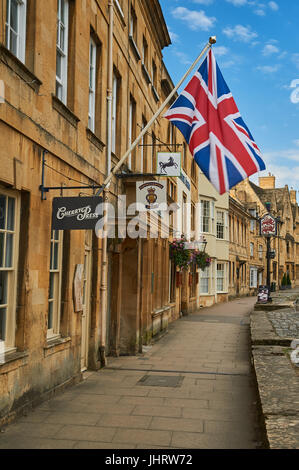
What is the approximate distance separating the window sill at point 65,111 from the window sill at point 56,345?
12.0ft

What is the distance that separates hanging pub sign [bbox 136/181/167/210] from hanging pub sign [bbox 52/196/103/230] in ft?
15.3

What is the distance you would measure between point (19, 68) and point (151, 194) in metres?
5.94

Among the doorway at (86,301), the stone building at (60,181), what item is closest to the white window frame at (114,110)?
the stone building at (60,181)

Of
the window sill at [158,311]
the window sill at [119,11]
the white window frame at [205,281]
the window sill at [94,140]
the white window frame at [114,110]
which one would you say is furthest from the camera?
the white window frame at [205,281]

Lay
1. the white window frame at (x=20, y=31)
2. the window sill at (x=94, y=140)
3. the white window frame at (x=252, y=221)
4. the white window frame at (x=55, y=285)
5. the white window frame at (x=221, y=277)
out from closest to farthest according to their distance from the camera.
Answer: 1. the white window frame at (x=20, y=31)
2. the white window frame at (x=55, y=285)
3. the window sill at (x=94, y=140)
4. the white window frame at (x=221, y=277)
5. the white window frame at (x=252, y=221)

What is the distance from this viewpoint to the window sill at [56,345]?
296 inches

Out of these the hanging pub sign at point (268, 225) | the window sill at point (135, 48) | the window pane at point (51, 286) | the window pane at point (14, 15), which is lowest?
the window pane at point (51, 286)

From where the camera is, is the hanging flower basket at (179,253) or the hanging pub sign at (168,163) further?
the hanging flower basket at (179,253)

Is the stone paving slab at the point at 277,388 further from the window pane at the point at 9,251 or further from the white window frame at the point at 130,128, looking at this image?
the white window frame at the point at 130,128

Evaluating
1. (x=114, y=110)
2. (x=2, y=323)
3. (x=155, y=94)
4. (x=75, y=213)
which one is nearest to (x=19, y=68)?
(x=75, y=213)

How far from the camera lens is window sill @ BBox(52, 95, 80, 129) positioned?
7.72 metres

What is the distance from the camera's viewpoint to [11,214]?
6.60 metres

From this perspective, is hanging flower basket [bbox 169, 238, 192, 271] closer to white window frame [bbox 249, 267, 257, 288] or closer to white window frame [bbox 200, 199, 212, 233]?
white window frame [bbox 200, 199, 212, 233]

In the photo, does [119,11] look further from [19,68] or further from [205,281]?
[205,281]
